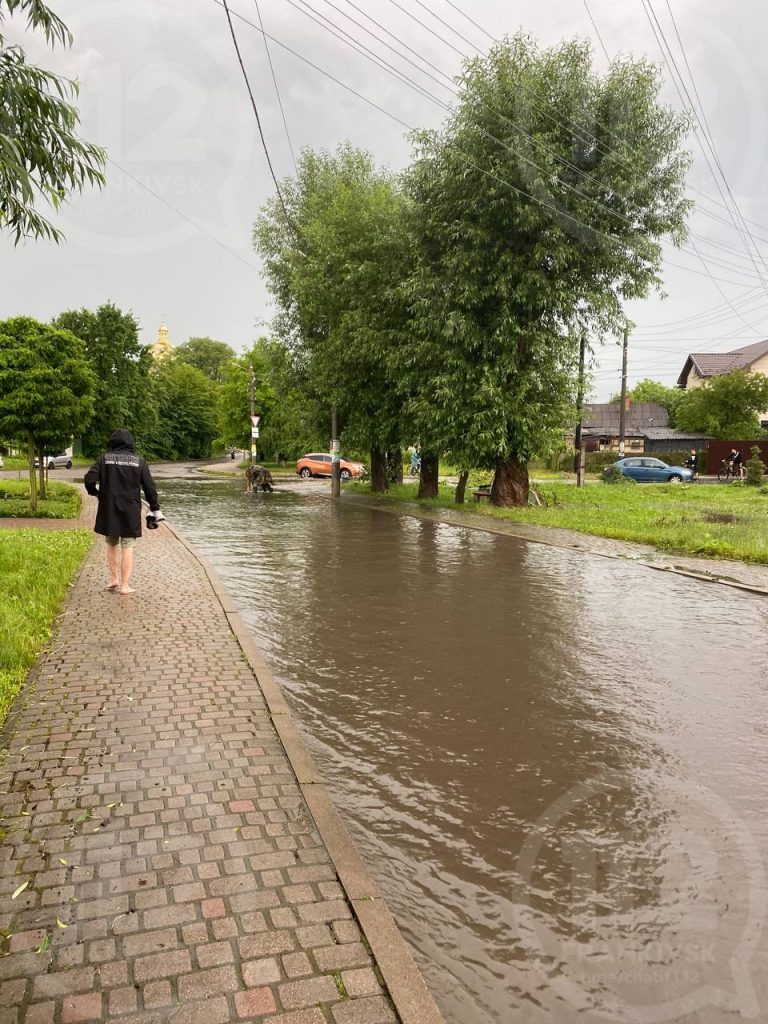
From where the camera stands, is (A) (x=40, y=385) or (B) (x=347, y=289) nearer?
(A) (x=40, y=385)

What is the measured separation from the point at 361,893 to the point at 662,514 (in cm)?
1741

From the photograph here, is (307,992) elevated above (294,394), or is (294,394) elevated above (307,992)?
(294,394)

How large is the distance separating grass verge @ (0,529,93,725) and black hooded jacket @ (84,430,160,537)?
1.04 m

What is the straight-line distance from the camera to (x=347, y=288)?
896 inches

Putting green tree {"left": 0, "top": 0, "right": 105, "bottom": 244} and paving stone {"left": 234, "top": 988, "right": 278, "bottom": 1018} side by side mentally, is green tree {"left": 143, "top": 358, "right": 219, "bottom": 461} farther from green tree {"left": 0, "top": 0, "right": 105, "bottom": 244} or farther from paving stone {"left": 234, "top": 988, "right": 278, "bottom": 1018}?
paving stone {"left": 234, "top": 988, "right": 278, "bottom": 1018}

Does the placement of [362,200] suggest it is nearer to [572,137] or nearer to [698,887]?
[572,137]

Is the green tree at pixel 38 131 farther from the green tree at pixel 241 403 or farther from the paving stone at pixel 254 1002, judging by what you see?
the green tree at pixel 241 403

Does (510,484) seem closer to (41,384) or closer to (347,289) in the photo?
(347,289)

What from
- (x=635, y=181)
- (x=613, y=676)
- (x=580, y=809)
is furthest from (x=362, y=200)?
(x=580, y=809)

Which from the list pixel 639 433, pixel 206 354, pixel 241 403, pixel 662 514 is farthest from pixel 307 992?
pixel 206 354

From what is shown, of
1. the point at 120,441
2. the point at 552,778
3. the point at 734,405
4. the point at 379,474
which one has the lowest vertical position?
the point at 552,778

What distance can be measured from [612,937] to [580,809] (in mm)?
982

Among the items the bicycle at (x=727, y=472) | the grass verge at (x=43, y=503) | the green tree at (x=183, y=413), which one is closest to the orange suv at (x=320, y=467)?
the grass verge at (x=43, y=503)

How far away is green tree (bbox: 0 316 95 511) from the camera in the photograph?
1631cm
